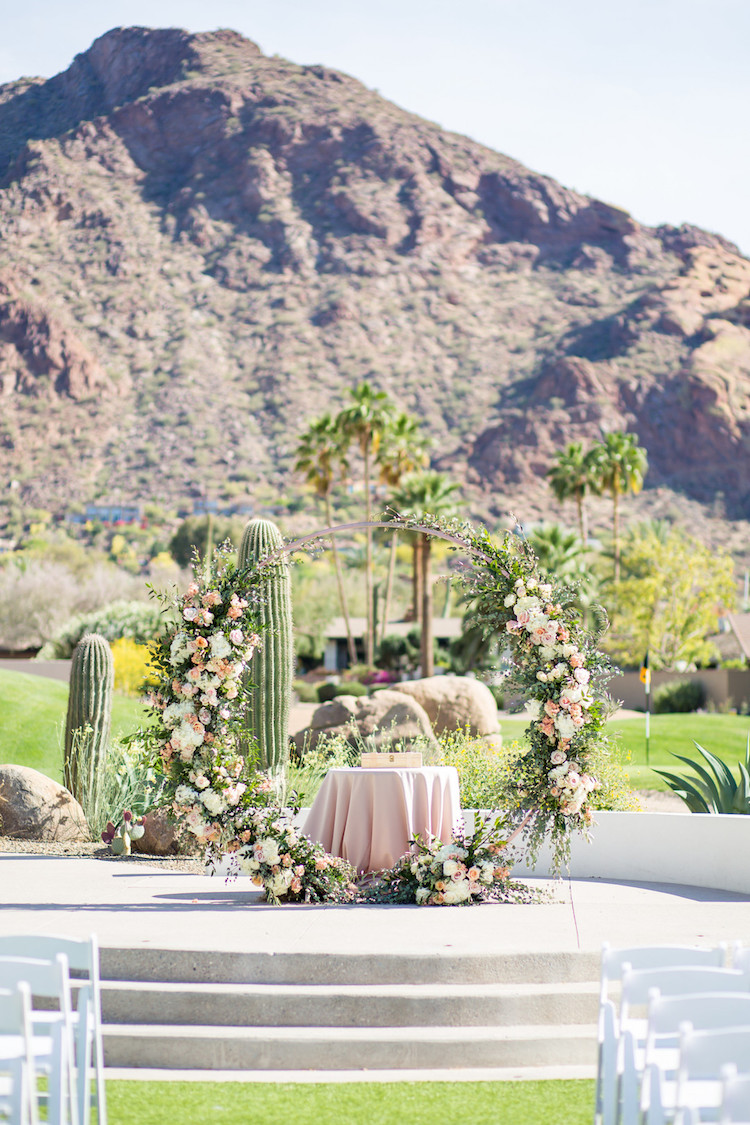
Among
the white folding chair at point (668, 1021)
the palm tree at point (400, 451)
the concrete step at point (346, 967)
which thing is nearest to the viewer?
the white folding chair at point (668, 1021)

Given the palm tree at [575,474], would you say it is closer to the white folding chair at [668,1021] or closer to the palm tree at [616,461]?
the palm tree at [616,461]

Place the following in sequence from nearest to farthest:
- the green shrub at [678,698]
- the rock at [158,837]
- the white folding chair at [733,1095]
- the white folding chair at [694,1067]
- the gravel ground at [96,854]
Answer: the white folding chair at [733,1095]
the white folding chair at [694,1067]
the gravel ground at [96,854]
the rock at [158,837]
the green shrub at [678,698]

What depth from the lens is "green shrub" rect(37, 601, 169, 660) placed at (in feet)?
122

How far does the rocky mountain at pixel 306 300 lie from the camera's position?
97250 millimetres

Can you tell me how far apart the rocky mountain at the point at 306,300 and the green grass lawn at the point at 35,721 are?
5714 cm

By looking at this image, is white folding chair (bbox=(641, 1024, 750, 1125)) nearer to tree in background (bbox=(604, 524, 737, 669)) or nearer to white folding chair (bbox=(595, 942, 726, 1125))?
white folding chair (bbox=(595, 942, 726, 1125))

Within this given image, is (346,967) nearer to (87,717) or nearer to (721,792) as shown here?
(721,792)

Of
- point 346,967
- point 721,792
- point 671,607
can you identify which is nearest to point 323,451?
point 671,607

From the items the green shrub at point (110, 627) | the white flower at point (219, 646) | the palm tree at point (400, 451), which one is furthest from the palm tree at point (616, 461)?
the white flower at point (219, 646)

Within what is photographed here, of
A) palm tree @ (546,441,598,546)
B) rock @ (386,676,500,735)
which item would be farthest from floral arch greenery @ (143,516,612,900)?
palm tree @ (546,441,598,546)

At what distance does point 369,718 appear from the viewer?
19.4 m

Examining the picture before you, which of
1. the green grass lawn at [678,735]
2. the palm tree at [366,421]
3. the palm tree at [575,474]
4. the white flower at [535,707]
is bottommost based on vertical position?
the green grass lawn at [678,735]

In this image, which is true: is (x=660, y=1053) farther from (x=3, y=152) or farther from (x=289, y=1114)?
(x=3, y=152)

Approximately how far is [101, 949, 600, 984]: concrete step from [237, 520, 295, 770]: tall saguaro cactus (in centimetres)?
663
